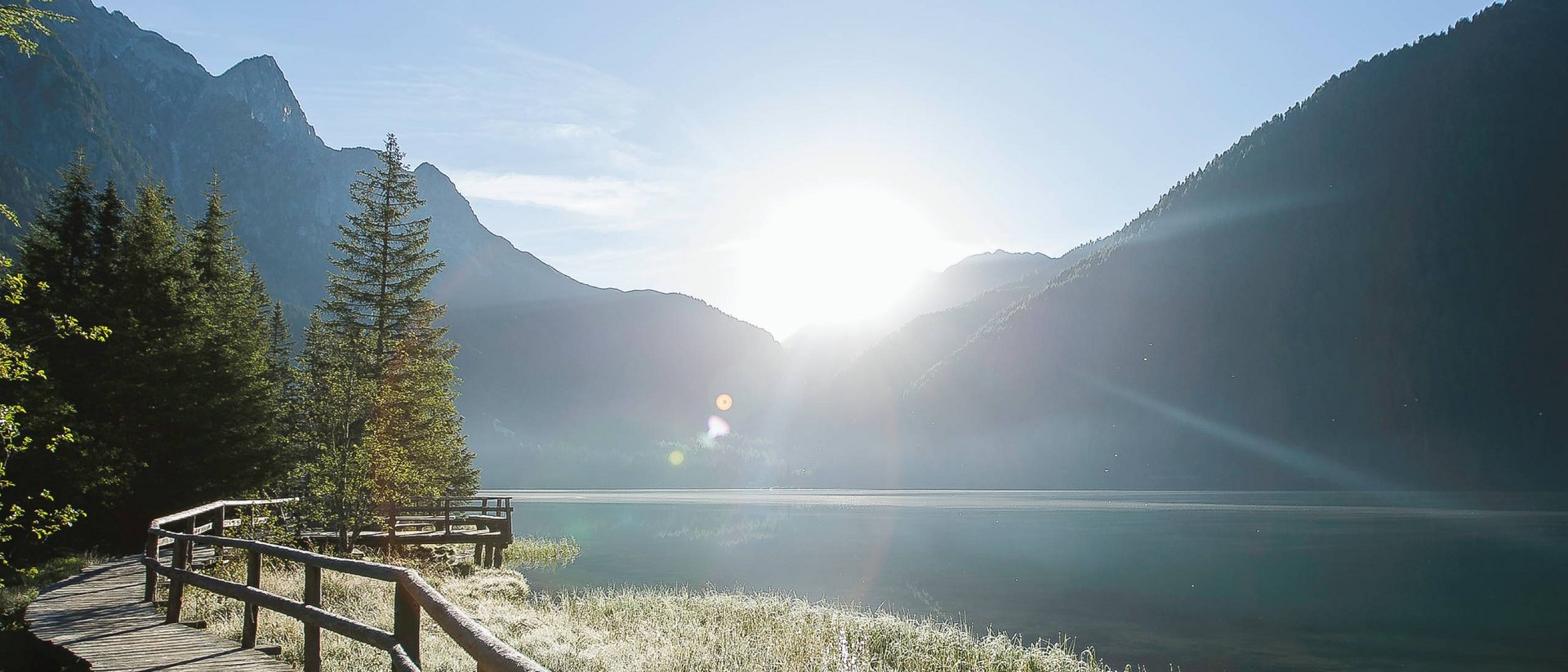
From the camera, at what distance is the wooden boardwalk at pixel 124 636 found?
388 inches

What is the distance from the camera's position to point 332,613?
9.64 meters

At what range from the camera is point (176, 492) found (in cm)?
2566

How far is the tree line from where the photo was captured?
75.6 feet

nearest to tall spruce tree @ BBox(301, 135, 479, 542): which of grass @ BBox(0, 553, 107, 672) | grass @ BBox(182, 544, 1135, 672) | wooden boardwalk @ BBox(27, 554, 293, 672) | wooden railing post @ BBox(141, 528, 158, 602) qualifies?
grass @ BBox(182, 544, 1135, 672)

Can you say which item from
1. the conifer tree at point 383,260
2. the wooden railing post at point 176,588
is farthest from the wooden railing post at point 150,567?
the conifer tree at point 383,260

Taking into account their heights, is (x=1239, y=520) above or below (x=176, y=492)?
below

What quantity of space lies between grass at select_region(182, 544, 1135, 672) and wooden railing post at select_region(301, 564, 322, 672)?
2587mm

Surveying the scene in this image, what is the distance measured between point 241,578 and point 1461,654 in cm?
2869

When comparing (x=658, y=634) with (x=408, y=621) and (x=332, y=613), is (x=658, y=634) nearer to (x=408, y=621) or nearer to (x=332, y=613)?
(x=332, y=613)

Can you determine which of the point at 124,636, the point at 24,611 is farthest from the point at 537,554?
the point at 124,636

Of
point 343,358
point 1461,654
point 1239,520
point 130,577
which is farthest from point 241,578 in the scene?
point 1239,520

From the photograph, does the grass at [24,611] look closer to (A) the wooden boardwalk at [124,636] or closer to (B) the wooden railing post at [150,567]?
(A) the wooden boardwalk at [124,636]

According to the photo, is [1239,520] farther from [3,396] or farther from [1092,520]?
[3,396]

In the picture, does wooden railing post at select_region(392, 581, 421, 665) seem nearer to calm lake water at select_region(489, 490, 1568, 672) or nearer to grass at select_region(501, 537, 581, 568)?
calm lake water at select_region(489, 490, 1568, 672)
